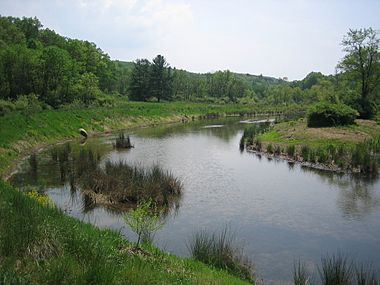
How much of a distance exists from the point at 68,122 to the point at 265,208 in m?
30.3

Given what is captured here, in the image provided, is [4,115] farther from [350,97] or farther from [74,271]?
[350,97]

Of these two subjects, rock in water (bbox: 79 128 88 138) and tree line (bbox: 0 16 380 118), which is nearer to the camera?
rock in water (bbox: 79 128 88 138)

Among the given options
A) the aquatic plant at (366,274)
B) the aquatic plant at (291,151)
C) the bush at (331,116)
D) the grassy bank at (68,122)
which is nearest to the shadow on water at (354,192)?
the aquatic plant at (291,151)

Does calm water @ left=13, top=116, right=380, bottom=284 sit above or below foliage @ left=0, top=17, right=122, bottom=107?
below

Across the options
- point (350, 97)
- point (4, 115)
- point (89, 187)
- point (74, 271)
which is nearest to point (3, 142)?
point (4, 115)

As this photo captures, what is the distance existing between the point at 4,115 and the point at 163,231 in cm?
2520

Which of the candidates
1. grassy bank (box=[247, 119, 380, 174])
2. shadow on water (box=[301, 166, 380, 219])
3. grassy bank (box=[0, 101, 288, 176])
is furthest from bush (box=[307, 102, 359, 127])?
grassy bank (box=[0, 101, 288, 176])

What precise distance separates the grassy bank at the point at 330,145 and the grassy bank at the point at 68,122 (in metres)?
18.3

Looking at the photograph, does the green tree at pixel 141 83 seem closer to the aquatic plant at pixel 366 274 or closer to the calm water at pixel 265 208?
the calm water at pixel 265 208

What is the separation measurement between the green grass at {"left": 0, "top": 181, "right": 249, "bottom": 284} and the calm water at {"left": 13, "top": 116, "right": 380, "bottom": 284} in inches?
94.6

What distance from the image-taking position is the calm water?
13172 mm

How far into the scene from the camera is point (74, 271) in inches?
255

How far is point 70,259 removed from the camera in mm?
7227

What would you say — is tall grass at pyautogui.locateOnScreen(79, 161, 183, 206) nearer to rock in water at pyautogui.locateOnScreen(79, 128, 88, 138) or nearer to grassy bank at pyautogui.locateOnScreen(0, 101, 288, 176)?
grassy bank at pyautogui.locateOnScreen(0, 101, 288, 176)
